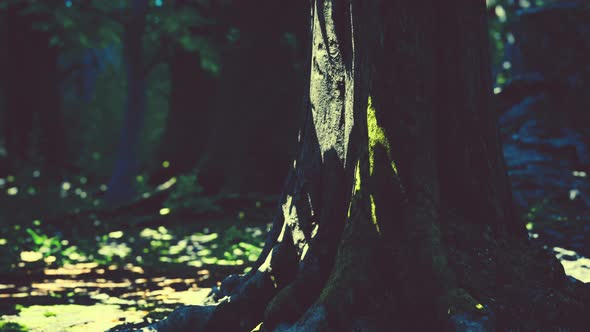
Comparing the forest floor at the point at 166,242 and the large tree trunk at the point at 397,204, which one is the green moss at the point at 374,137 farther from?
the forest floor at the point at 166,242

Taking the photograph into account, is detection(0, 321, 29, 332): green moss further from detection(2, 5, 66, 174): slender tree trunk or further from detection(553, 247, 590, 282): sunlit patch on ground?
detection(2, 5, 66, 174): slender tree trunk

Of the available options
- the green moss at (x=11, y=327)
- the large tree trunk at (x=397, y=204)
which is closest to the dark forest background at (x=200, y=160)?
the green moss at (x=11, y=327)

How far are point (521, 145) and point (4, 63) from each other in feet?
58.0

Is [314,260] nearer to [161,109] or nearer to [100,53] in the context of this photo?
[161,109]

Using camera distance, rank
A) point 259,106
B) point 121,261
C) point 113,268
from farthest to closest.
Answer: point 259,106 → point 121,261 → point 113,268

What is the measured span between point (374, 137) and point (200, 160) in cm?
1094

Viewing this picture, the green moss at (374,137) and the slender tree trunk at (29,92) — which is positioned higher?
the slender tree trunk at (29,92)

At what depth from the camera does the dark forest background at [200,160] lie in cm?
839

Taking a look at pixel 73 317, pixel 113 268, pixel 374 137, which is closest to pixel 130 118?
pixel 113 268

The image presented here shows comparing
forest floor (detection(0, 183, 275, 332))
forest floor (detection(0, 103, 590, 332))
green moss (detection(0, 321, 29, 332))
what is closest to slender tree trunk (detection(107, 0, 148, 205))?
forest floor (detection(0, 103, 590, 332))

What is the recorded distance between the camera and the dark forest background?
8.39m

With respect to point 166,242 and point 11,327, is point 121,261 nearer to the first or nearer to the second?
point 166,242

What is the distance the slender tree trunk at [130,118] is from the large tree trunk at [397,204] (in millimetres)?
11565

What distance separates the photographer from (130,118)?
16.4 meters
